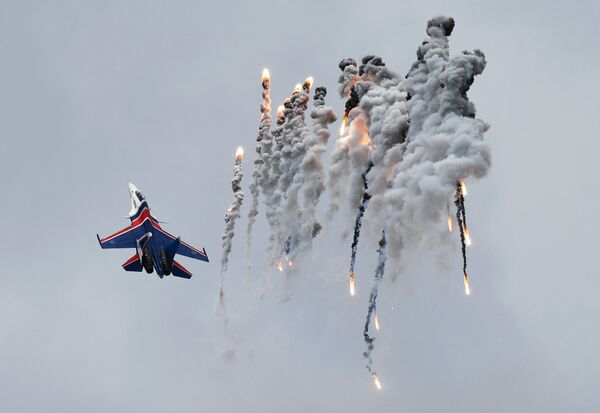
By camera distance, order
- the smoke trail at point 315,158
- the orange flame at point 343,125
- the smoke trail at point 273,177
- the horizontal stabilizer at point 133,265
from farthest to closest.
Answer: the horizontal stabilizer at point 133,265
the smoke trail at point 273,177
the smoke trail at point 315,158
the orange flame at point 343,125

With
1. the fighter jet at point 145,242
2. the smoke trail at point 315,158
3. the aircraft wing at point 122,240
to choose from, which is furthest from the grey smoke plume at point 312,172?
the aircraft wing at point 122,240

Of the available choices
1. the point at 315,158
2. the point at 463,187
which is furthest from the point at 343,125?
the point at 463,187

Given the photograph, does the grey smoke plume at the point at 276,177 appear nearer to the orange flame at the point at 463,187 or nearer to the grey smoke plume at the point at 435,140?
the grey smoke plume at the point at 435,140

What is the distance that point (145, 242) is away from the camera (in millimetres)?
84500

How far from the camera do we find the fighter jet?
8456cm

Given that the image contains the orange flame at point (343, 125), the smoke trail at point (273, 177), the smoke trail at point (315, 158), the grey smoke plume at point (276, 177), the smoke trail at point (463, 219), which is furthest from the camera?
the smoke trail at point (273, 177)

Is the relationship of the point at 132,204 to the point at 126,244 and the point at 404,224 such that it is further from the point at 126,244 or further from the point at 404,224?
the point at 404,224

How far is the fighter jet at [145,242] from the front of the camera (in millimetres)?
84562

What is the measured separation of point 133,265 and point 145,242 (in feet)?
21.2

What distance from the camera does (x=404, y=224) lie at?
5478 centimetres

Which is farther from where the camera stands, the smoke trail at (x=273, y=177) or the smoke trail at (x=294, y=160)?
the smoke trail at (x=273, y=177)

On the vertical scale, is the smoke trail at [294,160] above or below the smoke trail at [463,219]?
above

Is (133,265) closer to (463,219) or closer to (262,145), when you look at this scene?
(262,145)

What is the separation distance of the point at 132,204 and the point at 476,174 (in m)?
52.5
